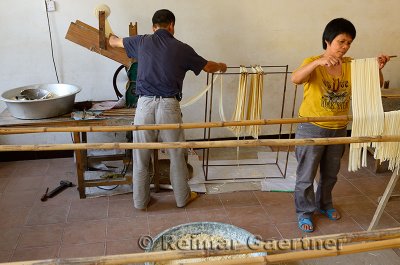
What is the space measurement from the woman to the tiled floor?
0.22m

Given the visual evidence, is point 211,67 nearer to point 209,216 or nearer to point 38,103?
point 209,216

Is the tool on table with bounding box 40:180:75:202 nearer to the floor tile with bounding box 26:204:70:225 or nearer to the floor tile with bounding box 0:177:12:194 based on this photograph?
the floor tile with bounding box 26:204:70:225

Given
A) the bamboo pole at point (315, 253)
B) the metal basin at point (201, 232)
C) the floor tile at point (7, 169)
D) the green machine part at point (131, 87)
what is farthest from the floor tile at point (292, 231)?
the floor tile at point (7, 169)

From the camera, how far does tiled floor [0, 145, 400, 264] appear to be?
7.72 ft

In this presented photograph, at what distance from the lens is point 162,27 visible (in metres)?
2.39

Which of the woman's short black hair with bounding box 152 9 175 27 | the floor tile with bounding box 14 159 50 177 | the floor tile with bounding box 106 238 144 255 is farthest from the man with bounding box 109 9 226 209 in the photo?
the floor tile with bounding box 14 159 50 177

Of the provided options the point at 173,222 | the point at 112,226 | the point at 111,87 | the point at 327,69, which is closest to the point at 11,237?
the point at 112,226

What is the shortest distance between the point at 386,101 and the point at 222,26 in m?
1.83

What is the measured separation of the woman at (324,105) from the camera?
201 cm

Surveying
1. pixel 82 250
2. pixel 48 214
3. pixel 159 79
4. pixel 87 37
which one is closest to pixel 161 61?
pixel 159 79

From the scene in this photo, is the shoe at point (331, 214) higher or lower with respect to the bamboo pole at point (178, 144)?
lower

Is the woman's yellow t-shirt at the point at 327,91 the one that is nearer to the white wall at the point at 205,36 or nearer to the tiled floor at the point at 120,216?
the tiled floor at the point at 120,216

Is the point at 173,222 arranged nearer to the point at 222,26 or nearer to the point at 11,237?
the point at 11,237

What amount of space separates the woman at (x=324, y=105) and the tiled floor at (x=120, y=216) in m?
0.22
